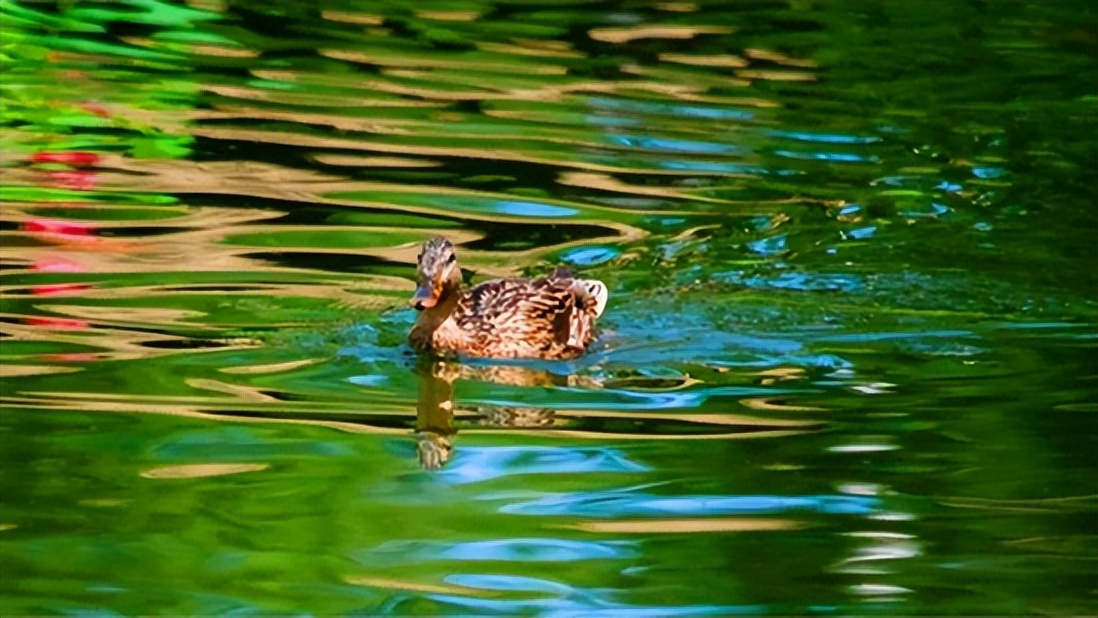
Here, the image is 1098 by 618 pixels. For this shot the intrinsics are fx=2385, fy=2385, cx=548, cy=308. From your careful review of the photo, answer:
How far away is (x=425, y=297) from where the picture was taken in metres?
9.73

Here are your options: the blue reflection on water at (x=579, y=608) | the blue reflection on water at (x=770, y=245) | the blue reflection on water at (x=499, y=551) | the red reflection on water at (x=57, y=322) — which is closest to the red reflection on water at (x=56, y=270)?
the red reflection on water at (x=57, y=322)

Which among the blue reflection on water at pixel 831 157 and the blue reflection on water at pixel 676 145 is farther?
the blue reflection on water at pixel 676 145

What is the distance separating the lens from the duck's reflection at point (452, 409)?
8.46m

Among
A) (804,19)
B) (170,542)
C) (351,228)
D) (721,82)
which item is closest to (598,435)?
(170,542)

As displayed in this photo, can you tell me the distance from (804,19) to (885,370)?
939 centimetres

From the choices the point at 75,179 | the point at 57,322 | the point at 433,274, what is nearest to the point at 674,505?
the point at 433,274

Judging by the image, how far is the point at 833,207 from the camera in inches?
499

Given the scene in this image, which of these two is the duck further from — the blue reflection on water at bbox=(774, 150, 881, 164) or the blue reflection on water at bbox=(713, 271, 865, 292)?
the blue reflection on water at bbox=(774, 150, 881, 164)

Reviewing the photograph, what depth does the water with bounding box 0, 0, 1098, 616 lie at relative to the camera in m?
7.27

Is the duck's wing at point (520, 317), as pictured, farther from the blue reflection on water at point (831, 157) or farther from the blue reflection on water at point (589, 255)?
the blue reflection on water at point (831, 157)

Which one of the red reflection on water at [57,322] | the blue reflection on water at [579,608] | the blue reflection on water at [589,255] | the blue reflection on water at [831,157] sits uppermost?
the blue reflection on water at [831,157]

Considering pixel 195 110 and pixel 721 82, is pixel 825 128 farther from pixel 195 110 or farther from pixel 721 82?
pixel 195 110

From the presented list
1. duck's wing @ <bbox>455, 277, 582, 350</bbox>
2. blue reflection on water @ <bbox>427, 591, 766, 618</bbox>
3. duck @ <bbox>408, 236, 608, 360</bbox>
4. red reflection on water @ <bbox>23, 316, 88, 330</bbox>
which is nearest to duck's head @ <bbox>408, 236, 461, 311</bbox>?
duck @ <bbox>408, 236, 608, 360</bbox>

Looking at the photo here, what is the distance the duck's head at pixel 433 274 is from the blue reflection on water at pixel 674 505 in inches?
79.1
